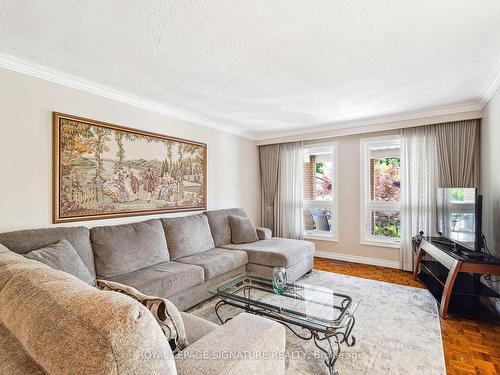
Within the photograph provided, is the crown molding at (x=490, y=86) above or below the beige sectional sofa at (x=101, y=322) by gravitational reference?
above

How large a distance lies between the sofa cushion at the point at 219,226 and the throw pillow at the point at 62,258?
1.86m

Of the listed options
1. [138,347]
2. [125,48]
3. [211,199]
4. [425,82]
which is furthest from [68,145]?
[425,82]

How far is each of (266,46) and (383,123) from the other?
2.83 meters

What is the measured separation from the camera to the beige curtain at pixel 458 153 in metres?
3.48

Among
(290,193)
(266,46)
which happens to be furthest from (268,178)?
(266,46)

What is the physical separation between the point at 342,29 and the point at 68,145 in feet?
8.68

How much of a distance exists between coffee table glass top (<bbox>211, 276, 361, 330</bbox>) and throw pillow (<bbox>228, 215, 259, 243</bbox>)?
4.14 ft

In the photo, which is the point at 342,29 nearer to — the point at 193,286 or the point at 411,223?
the point at 193,286

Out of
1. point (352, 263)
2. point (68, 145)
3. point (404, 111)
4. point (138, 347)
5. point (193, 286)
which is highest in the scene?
point (404, 111)

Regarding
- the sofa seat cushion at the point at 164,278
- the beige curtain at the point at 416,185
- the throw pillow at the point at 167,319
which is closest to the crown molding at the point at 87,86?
the sofa seat cushion at the point at 164,278

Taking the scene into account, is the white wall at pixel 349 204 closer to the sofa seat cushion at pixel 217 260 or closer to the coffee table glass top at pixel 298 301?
the sofa seat cushion at pixel 217 260

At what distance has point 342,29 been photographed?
6.03 feet

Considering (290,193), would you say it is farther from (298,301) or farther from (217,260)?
(298,301)

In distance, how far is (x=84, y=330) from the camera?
2.27 ft
